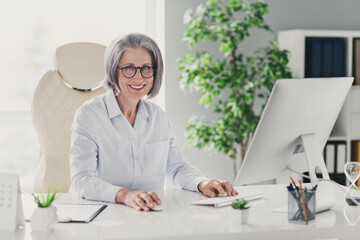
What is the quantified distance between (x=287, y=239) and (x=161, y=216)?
0.39 m

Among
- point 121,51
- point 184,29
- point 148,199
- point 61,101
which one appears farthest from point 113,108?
point 184,29

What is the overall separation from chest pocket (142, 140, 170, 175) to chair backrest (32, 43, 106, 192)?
605mm

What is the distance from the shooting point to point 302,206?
5.10 ft

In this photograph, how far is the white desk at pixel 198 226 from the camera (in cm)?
144

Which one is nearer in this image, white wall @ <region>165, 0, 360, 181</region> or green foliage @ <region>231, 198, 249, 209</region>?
green foliage @ <region>231, 198, 249, 209</region>

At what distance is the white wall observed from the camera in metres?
4.11

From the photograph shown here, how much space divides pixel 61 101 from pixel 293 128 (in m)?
1.38

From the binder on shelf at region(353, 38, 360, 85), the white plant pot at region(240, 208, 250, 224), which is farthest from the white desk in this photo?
the binder on shelf at region(353, 38, 360, 85)

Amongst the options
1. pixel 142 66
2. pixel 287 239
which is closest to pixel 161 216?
pixel 287 239

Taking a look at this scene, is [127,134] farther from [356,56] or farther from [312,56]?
[356,56]

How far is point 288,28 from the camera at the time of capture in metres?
4.36

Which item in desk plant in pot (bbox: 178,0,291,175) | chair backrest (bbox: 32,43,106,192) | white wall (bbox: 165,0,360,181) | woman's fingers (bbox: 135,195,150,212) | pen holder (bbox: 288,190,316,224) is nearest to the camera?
pen holder (bbox: 288,190,316,224)

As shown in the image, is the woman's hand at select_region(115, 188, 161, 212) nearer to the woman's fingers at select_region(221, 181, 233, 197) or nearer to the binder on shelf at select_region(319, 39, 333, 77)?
the woman's fingers at select_region(221, 181, 233, 197)

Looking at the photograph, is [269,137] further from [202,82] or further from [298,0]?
[298,0]
